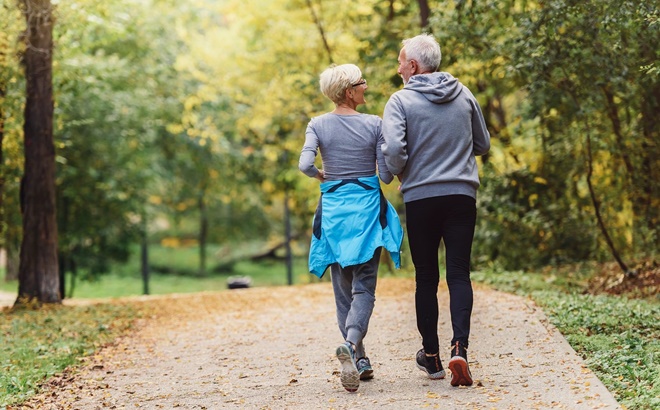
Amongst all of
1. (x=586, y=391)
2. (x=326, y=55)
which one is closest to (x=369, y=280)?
(x=586, y=391)

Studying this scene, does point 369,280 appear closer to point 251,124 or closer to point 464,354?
point 464,354

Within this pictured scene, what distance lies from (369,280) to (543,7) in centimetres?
377

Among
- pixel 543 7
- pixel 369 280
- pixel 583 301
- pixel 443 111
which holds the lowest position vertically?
pixel 583 301

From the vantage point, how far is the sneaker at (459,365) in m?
4.59

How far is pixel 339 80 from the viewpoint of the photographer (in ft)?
16.4

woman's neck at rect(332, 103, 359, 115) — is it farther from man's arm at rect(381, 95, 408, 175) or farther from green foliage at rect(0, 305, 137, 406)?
green foliage at rect(0, 305, 137, 406)

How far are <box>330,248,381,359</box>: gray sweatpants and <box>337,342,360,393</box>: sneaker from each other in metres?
0.17

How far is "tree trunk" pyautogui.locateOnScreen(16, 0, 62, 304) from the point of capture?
10.9m

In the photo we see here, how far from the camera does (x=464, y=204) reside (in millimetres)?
4758

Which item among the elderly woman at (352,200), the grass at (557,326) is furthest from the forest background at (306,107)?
the elderly woman at (352,200)

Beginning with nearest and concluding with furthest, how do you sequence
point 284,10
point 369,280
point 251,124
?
point 369,280
point 284,10
point 251,124

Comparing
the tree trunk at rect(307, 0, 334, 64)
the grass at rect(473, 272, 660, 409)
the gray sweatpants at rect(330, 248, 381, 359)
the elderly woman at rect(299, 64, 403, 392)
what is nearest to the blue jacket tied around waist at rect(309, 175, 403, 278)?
the elderly woman at rect(299, 64, 403, 392)

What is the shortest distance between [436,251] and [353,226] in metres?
0.51

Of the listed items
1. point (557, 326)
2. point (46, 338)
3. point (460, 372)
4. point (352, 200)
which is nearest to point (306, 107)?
point (46, 338)
